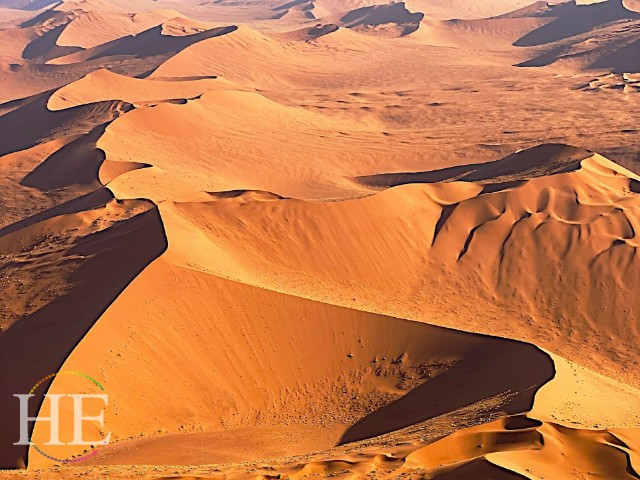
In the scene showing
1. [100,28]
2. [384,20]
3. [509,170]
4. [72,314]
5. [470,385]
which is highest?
[72,314]

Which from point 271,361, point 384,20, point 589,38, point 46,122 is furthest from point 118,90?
point 384,20

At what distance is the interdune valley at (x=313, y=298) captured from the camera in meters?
11.2

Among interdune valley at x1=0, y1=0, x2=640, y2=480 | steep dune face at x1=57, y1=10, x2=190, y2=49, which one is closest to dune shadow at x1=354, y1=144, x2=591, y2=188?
interdune valley at x1=0, y1=0, x2=640, y2=480

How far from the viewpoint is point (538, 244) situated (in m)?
20.4

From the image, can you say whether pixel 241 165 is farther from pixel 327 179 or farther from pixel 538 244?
pixel 538 244

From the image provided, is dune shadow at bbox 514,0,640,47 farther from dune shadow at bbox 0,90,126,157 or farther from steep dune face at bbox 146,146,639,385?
steep dune face at bbox 146,146,639,385

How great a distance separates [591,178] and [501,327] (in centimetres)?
766

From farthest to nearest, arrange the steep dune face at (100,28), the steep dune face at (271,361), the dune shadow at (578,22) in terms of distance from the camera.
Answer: the steep dune face at (100,28), the dune shadow at (578,22), the steep dune face at (271,361)

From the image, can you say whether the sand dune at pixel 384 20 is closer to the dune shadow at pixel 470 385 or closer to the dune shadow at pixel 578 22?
the dune shadow at pixel 578 22

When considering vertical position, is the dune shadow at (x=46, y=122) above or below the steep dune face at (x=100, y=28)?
below

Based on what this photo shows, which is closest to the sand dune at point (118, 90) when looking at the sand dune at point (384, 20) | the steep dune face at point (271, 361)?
the steep dune face at point (271, 361)

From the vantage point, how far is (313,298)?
17.0 m

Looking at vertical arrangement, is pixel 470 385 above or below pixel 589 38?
above

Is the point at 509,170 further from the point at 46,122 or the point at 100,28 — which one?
the point at 100,28
